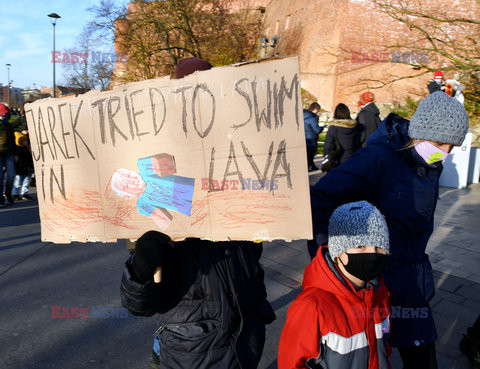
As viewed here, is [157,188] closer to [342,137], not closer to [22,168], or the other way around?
[342,137]

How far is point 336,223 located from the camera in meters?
1.70

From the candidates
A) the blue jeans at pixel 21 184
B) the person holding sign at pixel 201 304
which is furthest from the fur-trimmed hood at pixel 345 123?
the blue jeans at pixel 21 184

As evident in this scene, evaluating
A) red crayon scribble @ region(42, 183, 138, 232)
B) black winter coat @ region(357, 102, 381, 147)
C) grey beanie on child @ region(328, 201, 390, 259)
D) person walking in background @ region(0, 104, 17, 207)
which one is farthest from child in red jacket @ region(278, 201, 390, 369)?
person walking in background @ region(0, 104, 17, 207)

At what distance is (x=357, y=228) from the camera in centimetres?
164

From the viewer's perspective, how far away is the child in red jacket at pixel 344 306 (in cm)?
157

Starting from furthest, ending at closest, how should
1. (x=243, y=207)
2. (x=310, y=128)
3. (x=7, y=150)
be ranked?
(x=310, y=128) → (x=7, y=150) → (x=243, y=207)

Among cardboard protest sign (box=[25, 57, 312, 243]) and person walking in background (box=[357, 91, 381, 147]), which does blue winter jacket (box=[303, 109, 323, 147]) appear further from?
cardboard protest sign (box=[25, 57, 312, 243])

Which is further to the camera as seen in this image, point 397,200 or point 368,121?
point 368,121

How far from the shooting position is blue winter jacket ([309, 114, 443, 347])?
186 centimetres

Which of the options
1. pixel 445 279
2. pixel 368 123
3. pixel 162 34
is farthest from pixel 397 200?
pixel 162 34

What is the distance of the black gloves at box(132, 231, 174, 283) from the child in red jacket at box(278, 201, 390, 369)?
24.1 inches

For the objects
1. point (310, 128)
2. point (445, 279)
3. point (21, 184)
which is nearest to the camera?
point (445, 279)

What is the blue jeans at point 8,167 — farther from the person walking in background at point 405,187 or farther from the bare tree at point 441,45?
the bare tree at point 441,45

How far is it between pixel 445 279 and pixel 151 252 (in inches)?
158
